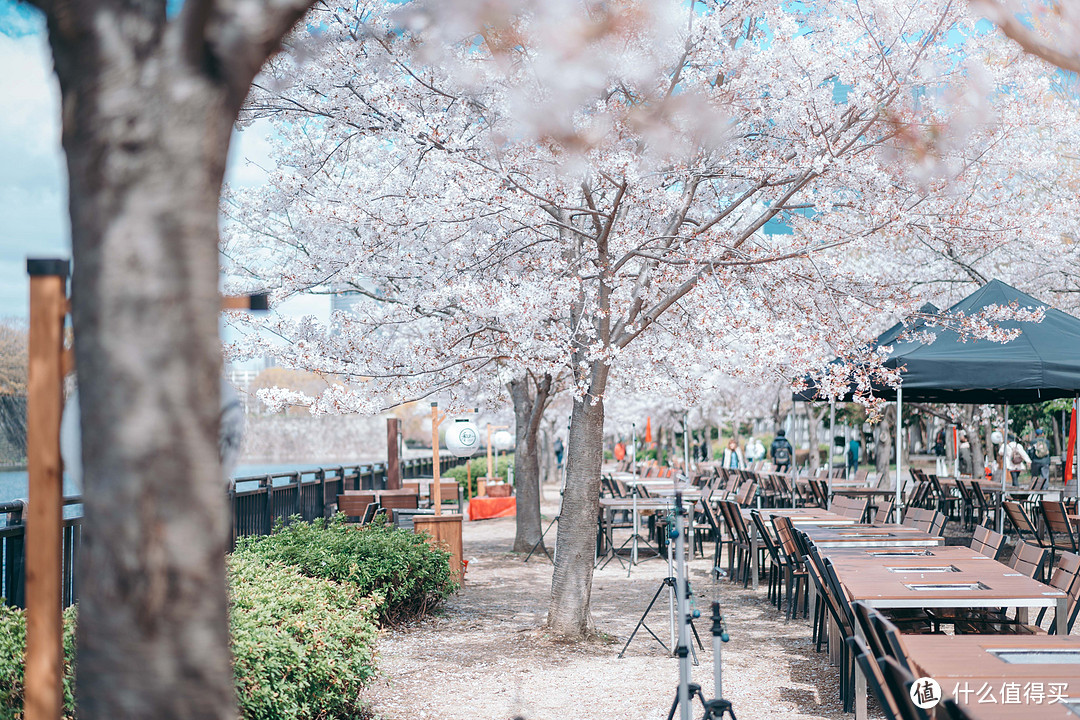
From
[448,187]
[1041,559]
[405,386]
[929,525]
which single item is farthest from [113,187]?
[929,525]

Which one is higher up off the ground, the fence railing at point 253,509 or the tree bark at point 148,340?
the tree bark at point 148,340

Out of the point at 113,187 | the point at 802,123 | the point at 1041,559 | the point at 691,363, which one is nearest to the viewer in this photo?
the point at 113,187

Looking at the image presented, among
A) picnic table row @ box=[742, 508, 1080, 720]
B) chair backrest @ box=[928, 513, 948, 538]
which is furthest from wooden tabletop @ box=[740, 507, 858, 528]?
chair backrest @ box=[928, 513, 948, 538]

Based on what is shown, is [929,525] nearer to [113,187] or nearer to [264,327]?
[264,327]

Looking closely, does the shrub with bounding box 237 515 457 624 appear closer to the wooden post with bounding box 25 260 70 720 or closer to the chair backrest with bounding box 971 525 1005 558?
the wooden post with bounding box 25 260 70 720

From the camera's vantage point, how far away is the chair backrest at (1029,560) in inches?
237

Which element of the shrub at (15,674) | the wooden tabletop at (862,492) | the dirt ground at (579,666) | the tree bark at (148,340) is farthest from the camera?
the wooden tabletop at (862,492)

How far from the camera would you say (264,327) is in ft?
30.4

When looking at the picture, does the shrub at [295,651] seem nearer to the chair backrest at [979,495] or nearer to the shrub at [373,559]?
the shrub at [373,559]

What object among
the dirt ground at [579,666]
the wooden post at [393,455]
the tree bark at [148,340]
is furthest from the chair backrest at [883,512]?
the tree bark at [148,340]

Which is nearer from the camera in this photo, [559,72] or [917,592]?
[917,592]

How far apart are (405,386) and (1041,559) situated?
508cm

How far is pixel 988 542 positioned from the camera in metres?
7.09

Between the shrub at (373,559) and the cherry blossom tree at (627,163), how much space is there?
1.20 metres
